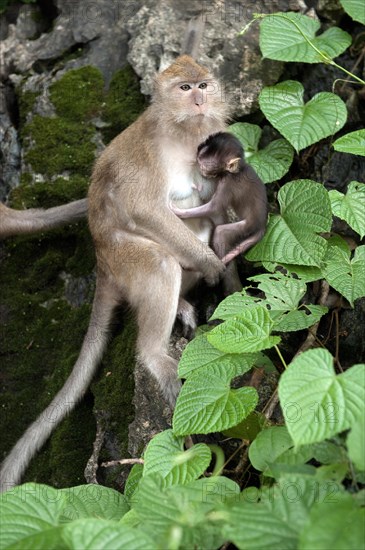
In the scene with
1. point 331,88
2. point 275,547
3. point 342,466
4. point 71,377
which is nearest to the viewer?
point 275,547

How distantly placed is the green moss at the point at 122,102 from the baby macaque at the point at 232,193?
4.68 feet

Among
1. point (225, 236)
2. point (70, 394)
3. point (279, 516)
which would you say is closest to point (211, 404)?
point (279, 516)

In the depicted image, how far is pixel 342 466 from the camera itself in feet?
9.29

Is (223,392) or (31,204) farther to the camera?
(31,204)

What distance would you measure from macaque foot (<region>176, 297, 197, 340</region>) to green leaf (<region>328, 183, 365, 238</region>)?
104cm

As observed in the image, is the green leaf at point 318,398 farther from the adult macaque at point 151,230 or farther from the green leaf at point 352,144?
the green leaf at point 352,144

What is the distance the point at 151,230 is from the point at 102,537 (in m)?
2.31

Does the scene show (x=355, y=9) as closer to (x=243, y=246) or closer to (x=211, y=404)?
(x=243, y=246)

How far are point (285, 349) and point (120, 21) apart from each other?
3.17m

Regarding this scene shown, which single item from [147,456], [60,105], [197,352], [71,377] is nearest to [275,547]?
[147,456]

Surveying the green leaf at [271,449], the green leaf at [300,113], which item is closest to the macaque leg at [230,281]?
the green leaf at [300,113]

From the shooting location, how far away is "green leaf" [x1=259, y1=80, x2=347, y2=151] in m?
4.65

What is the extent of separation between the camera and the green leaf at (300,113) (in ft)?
15.3

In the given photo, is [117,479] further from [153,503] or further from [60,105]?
[60,105]
